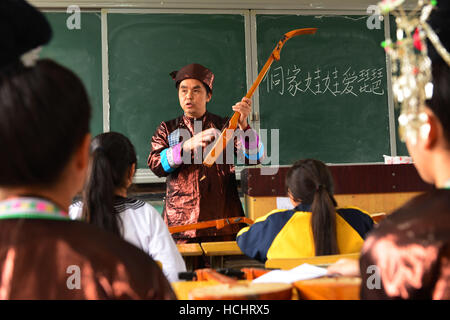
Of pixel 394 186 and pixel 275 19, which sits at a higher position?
pixel 275 19

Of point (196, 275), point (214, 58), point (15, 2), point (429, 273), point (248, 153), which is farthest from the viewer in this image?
point (214, 58)

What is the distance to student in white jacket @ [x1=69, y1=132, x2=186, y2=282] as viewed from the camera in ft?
4.98

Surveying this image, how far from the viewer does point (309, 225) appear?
A: 71.4 inches

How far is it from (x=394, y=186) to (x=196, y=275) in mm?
1782

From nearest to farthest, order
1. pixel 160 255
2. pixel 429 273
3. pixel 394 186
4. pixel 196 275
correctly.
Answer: pixel 429 273 → pixel 196 275 → pixel 160 255 → pixel 394 186

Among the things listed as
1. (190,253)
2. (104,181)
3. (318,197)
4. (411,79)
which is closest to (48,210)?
(411,79)

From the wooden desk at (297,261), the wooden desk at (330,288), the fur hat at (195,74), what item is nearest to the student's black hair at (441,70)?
the wooden desk at (330,288)

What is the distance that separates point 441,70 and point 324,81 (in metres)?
3.49

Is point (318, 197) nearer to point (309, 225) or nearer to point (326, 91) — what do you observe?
point (309, 225)

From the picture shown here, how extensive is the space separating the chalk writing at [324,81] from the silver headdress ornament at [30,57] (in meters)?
3.40

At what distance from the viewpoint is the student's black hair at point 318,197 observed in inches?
68.9

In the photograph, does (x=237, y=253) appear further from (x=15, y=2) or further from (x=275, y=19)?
(x=275, y=19)
